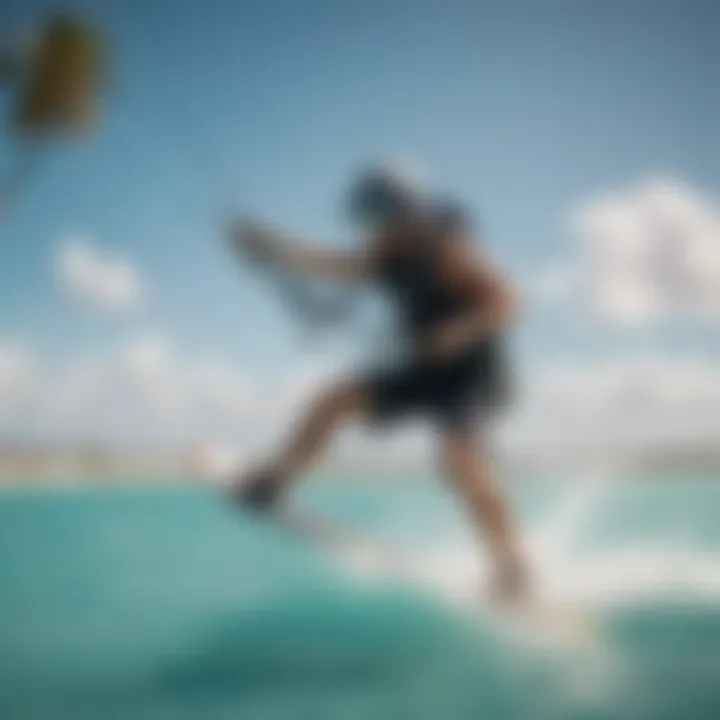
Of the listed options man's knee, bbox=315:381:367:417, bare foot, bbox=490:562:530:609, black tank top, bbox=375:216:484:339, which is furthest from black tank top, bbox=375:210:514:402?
bare foot, bbox=490:562:530:609

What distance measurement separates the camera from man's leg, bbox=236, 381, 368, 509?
1192 millimetres

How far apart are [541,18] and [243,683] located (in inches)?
40.9

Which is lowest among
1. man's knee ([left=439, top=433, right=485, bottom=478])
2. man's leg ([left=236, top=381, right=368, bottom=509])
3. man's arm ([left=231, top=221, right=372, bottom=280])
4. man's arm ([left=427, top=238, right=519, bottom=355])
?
man's knee ([left=439, top=433, right=485, bottom=478])

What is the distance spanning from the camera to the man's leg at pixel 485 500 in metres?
1.18

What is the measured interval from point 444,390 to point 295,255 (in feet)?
0.93

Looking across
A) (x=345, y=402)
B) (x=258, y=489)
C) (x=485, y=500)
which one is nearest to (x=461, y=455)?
(x=485, y=500)

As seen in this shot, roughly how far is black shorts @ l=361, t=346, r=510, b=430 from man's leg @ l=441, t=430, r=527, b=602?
35mm

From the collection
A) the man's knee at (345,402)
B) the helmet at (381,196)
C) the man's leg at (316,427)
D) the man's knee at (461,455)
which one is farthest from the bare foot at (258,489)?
the helmet at (381,196)

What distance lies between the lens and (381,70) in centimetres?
127

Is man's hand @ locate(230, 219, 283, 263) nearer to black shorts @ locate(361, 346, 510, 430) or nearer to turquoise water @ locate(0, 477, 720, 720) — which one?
black shorts @ locate(361, 346, 510, 430)

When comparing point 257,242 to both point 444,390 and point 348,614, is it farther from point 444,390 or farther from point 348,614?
point 348,614

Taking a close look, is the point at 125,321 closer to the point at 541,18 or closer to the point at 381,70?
the point at 381,70

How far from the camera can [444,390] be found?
46.4 inches

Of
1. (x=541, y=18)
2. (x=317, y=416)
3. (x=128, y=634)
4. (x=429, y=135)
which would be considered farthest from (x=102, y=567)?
(x=541, y=18)
